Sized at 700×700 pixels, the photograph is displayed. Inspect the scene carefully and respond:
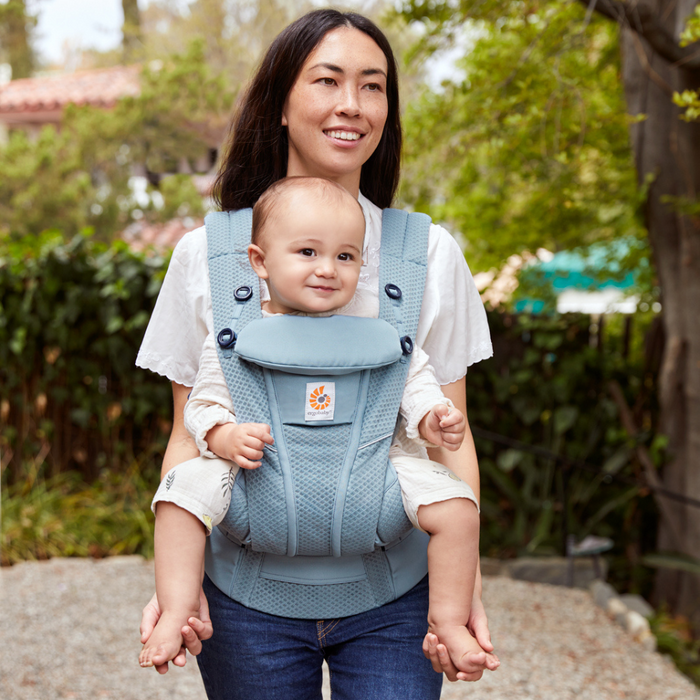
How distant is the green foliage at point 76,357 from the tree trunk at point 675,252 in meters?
2.95

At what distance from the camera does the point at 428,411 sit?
1.23 meters

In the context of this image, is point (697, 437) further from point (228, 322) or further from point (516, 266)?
point (228, 322)

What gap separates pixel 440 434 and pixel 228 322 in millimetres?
408

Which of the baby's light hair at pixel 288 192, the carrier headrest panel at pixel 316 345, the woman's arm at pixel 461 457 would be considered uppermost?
the baby's light hair at pixel 288 192

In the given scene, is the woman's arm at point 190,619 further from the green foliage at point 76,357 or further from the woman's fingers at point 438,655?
the green foliage at point 76,357

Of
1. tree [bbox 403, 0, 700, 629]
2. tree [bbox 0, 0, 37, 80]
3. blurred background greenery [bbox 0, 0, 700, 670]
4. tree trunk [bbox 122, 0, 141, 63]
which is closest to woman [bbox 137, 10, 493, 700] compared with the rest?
tree [bbox 403, 0, 700, 629]

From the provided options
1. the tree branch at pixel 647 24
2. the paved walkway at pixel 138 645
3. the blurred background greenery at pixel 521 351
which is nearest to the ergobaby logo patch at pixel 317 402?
the paved walkway at pixel 138 645

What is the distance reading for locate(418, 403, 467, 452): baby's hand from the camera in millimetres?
1177

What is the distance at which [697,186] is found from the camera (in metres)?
3.91

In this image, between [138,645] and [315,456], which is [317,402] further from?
[138,645]

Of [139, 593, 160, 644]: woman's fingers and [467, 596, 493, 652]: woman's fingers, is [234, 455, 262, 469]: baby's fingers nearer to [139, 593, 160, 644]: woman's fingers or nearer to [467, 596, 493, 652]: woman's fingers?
[139, 593, 160, 644]: woman's fingers

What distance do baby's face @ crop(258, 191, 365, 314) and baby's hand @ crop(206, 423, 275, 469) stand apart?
23cm

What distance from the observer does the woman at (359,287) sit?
126 cm

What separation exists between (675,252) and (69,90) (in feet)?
41.3
